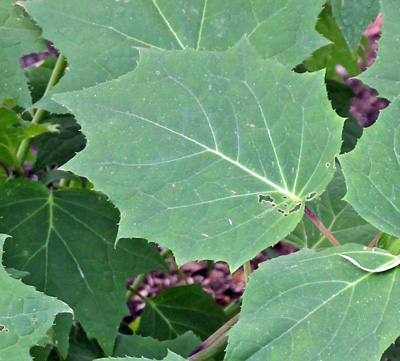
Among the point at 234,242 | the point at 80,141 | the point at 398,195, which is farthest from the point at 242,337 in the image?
the point at 80,141

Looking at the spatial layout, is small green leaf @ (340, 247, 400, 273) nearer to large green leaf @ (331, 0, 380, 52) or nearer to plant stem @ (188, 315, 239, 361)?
plant stem @ (188, 315, 239, 361)

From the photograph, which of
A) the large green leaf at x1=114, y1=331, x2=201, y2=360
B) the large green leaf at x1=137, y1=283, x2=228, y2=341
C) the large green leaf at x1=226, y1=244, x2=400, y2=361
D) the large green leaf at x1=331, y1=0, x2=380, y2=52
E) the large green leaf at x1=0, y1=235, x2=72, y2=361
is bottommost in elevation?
the large green leaf at x1=137, y1=283, x2=228, y2=341

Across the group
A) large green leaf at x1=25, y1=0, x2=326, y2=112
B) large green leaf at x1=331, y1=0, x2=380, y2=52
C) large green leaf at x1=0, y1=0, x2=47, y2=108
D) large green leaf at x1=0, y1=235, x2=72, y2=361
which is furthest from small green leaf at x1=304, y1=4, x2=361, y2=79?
large green leaf at x1=0, y1=235, x2=72, y2=361

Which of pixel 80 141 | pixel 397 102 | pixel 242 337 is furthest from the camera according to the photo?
pixel 80 141

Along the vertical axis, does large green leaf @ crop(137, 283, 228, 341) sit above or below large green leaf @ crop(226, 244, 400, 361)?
below

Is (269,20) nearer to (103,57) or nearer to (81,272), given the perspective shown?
(103,57)

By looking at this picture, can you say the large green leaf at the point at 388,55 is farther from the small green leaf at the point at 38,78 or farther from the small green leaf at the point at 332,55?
the small green leaf at the point at 38,78
